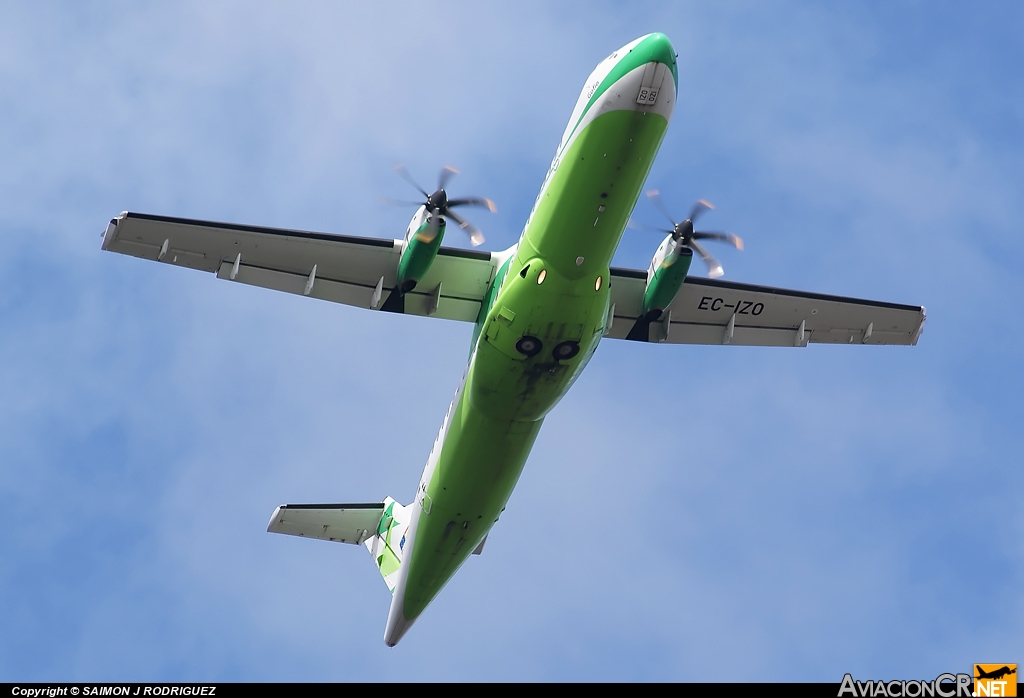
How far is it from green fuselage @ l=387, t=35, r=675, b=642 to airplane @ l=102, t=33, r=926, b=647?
0.03 metres

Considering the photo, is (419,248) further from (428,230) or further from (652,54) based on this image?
(652,54)

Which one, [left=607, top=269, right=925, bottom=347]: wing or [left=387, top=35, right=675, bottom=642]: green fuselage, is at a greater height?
[left=607, top=269, right=925, bottom=347]: wing

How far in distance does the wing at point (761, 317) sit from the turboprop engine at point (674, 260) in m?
1.18

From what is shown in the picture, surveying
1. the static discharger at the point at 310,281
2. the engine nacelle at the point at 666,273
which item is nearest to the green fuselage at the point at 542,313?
the engine nacelle at the point at 666,273

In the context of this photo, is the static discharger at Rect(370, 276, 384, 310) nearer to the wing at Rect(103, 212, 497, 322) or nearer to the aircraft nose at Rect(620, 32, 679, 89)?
the wing at Rect(103, 212, 497, 322)

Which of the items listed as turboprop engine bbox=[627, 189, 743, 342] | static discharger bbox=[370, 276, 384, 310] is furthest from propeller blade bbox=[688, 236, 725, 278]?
static discharger bbox=[370, 276, 384, 310]

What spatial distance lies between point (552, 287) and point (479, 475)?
16.2ft

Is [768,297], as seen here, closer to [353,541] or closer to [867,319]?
[867,319]

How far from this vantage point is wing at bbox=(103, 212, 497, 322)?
66.7 ft

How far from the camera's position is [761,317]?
24141 mm

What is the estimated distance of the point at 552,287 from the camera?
60.5 ft

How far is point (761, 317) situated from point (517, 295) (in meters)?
7.97

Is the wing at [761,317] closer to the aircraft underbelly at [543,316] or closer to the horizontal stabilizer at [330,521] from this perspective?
the aircraft underbelly at [543,316]

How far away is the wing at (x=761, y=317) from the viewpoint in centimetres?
2333
